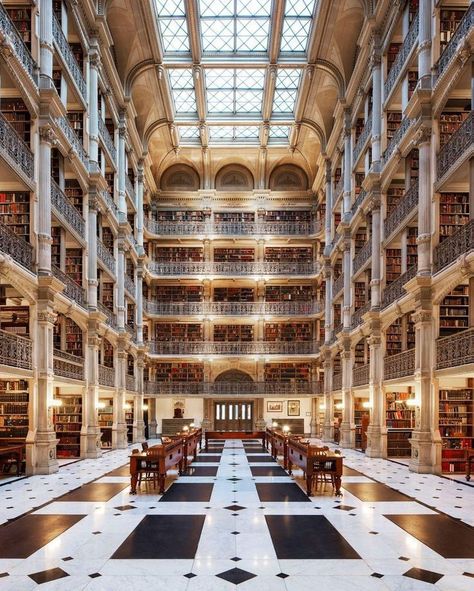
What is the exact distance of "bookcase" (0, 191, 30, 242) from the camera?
12219 millimetres

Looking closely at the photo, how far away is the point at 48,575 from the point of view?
5.04 m

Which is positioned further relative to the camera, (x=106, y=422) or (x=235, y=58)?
(x=235, y=58)

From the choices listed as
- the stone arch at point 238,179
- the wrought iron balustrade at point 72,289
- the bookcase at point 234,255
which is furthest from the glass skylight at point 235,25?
the wrought iron balustrade at point 72,289

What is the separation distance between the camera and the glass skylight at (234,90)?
22578 mm

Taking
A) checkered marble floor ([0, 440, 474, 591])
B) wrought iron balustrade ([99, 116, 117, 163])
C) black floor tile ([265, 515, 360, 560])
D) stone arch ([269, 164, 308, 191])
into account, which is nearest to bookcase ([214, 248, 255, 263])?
stone arch ([269, 164, 308, 191])

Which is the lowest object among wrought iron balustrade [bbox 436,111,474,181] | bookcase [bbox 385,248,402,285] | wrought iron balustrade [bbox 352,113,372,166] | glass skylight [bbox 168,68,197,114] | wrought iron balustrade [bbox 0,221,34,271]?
wrought iron balustrade [bbox 0,221,34,271]

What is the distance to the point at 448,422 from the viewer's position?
42.8ft

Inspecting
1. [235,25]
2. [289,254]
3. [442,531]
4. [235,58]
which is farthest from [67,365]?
[289,254]

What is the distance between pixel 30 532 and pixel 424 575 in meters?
4.17

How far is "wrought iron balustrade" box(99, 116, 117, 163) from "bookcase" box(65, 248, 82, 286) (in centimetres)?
362

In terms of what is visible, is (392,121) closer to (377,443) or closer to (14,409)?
(377,443)

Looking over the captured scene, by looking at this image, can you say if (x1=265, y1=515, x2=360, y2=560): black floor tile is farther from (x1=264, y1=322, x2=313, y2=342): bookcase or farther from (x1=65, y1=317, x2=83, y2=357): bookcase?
(x1=264, y1=322, x2=313, y2=342): bookcase

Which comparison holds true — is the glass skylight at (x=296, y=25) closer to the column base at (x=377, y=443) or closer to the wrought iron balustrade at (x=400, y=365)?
the wrought iron balustrade at (x=400, y=365)

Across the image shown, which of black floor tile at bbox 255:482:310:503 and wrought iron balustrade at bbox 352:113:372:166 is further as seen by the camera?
wrought iron balustrade at bbox 352:113:372:166
